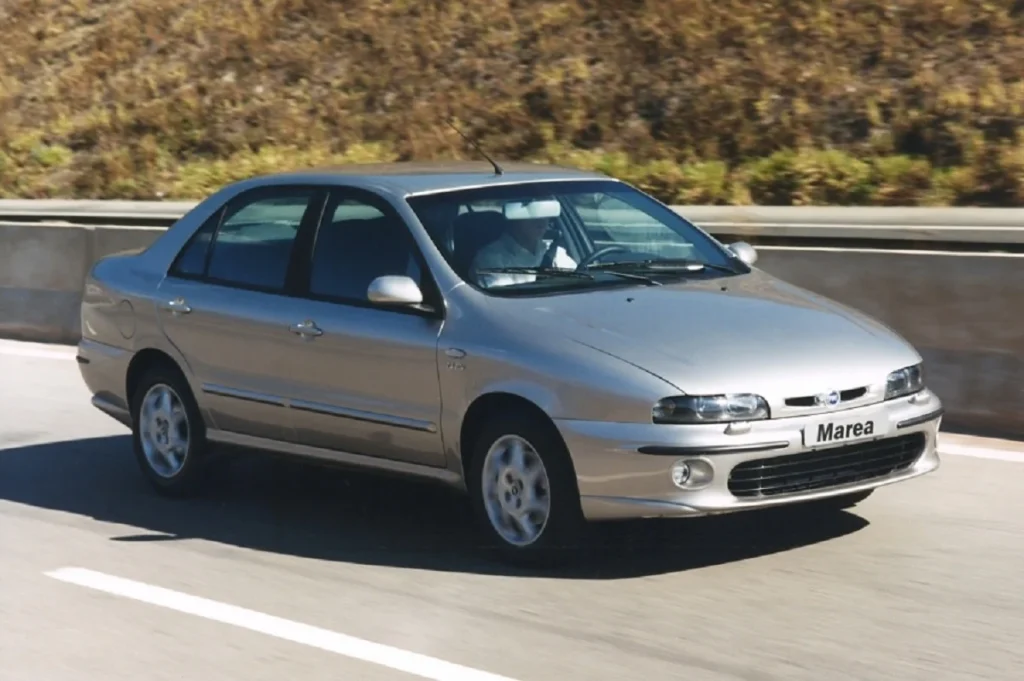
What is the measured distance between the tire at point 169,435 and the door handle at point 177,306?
304mm

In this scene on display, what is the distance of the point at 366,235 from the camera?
25.7 feet

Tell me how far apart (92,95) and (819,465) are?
23220mm

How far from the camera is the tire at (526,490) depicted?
667 centimetres

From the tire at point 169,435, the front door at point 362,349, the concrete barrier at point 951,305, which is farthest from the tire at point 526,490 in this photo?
the concrete barrier at point 951,305

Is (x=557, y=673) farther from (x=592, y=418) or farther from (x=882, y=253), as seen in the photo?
(x=882, y=253)

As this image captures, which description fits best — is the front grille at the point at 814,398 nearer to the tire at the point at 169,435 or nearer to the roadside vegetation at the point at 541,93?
the tire at the point at 169,435

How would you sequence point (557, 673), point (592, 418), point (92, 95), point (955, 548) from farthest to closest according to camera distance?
1. point (92, 95)
2. point (955, 548)
3. point (592, 418)
4. point (557, 673)

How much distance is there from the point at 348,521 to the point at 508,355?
161cm

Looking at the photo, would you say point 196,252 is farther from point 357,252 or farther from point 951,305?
point 951,305

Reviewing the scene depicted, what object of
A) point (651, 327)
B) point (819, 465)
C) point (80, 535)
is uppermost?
point (651, 327)

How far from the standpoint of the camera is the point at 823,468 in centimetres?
667

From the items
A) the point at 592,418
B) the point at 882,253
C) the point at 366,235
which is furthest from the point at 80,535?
the point at 882,253

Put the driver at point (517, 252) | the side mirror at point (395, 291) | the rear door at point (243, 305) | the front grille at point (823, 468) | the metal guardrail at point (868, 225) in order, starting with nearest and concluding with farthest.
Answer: the front grille at point (823, 468) → the side mirror at point (395, 291) → the driver at point (517, 252) → the rear door at point (243, 305) → the metal guardrail at point (868, 225)

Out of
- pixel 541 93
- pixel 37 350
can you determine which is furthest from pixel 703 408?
pixel 541 93
